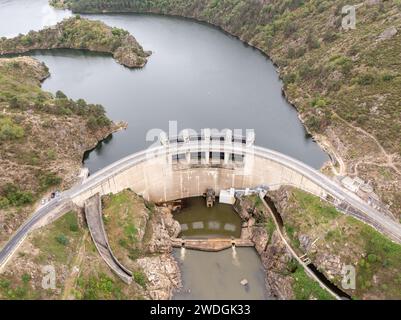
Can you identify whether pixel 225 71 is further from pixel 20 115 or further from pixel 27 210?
pixel 27 210

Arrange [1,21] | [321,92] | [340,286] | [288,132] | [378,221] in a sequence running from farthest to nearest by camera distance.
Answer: [1,21], [321,92], [288,132], [378,221], [340,286]

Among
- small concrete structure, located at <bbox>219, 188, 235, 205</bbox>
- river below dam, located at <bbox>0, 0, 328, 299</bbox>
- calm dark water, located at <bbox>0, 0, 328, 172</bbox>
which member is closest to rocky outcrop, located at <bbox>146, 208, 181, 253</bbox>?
river below dam, located at <bbox>0, 0, 328, 299</bbox>

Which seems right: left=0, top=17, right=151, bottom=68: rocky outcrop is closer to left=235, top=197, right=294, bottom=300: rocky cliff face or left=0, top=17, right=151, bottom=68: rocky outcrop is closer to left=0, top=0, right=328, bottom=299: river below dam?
left=0, top=0, right=328, bottom=299: river below dam

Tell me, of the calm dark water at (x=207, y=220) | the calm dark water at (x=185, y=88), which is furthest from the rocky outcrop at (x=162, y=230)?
the calm dark water at (x=185, y=88)

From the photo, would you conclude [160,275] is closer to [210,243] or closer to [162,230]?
[162,230]

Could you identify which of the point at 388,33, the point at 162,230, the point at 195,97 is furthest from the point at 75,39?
the point at 388,33

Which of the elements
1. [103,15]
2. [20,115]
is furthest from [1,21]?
[20,115]
